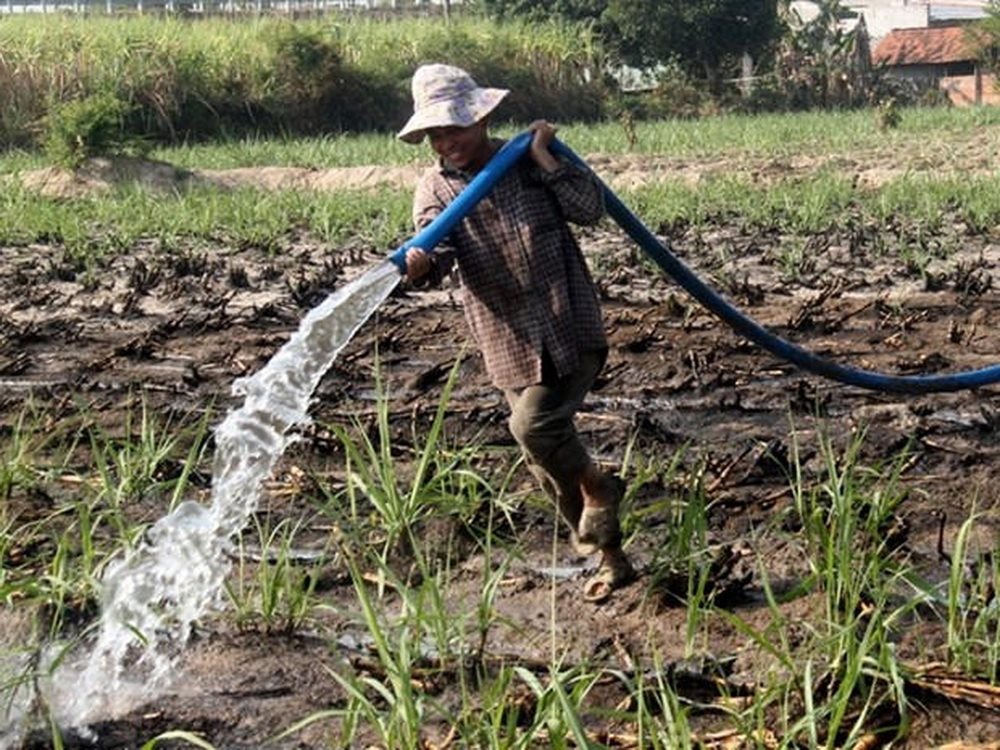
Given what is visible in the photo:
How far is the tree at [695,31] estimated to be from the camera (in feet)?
101

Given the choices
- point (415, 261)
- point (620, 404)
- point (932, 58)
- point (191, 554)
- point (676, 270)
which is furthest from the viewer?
point (932, 58)

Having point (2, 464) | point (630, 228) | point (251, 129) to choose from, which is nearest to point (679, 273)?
point (630, 228)

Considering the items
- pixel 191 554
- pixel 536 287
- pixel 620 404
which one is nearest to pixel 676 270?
pixel 536 287

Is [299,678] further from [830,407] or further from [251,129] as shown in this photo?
[251,129]

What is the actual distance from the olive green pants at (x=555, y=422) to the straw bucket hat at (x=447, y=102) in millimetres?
562

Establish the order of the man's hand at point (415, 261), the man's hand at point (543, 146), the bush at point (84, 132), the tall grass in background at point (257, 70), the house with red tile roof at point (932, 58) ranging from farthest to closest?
the house with red tile roof at point (932, 58) → the tall grass in background at point (257, 70) → the bush at point (84, 132) → the man's hand at point (543, 146) → the man's hand at point (415, 261)

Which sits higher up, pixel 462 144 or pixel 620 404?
pixel 462 144

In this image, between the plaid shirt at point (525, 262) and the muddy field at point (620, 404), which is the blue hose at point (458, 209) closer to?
the plaid shirt at point (525, 262)

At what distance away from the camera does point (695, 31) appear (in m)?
31.2

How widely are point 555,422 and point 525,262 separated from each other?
364mm

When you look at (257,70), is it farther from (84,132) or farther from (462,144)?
(462,144)

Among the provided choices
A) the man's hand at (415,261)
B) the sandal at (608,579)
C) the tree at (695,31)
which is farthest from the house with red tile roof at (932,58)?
the man's hand at (415,261)

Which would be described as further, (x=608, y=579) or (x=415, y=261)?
(x=608, y=579)

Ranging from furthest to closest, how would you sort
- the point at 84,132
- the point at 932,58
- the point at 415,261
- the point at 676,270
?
the point at 932,58 → the point at 84,132 → the point at 676,270 → the point at 415,261
